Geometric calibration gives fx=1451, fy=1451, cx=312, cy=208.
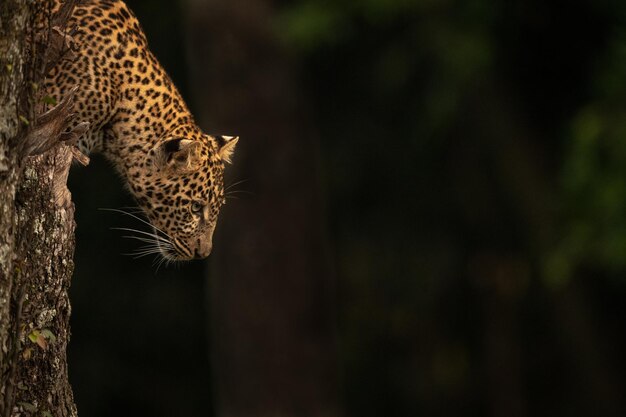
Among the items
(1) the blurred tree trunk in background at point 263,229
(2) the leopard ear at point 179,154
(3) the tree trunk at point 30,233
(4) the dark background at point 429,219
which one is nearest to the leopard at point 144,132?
(2) the leopard ear at point 179,154

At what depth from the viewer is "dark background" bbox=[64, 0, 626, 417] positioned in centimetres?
1424

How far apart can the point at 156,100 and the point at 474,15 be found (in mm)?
7462

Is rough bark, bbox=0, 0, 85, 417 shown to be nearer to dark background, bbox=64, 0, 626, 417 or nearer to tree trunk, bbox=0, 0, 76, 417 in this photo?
tree trunk, bbox=0, 0, 76, 417

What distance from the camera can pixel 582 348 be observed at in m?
17.1

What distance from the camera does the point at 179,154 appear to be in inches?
277

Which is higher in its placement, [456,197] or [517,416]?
[456,197]

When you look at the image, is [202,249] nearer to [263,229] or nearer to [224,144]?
[224,144]

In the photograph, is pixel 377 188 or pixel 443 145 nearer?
pixel 443 145

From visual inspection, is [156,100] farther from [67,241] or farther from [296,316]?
[296,316]

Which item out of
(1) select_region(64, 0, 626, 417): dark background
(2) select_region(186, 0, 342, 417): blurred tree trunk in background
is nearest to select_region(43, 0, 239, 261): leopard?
(1) select_region(64, 0, 626, 417): dark background

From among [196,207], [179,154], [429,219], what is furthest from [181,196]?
[429,219]

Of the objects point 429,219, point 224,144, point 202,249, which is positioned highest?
point 429,219

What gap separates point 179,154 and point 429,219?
14590 mm

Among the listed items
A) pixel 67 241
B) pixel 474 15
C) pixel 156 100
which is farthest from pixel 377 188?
pixel 67 241
